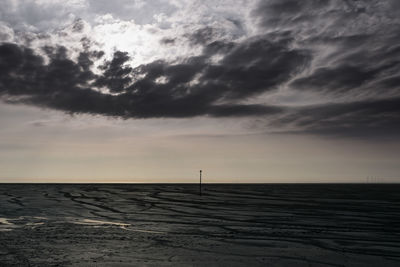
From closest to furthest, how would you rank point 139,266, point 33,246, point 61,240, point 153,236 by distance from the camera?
point 139,266
point 33,246
point 61,240
point 153,236

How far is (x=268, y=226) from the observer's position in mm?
26188

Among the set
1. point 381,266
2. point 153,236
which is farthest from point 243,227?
point 381,266

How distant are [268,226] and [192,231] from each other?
6112mm

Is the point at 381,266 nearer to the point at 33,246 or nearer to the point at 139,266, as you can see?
the point at 139,266

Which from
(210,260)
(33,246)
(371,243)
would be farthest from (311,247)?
(33,246)

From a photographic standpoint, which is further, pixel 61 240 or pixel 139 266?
pixel 61 240

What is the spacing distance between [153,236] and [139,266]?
728 cm

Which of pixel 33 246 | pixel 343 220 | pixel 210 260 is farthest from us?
pixel 343 220

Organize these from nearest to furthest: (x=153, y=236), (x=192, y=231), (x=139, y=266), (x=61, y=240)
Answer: (x=139, y=266) < (x=61, y=240) < (x=153, y=236) < (x=192, y=231)

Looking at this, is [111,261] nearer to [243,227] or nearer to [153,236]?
[153,236]

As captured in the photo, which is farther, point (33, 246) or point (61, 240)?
point (61, 240)

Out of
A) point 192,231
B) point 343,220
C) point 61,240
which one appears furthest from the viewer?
point 343,220

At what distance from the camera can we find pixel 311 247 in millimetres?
18359

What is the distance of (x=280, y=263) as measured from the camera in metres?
15.0
